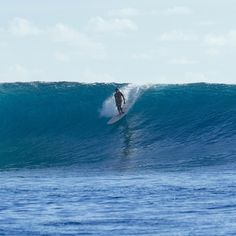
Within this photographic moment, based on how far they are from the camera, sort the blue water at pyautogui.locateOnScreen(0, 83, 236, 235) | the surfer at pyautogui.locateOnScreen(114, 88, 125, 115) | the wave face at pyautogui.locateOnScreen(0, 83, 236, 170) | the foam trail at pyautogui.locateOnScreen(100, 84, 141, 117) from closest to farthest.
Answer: the blue water at pyautogui.locateOnScreen(0, 83, 236, 235)
the wave face at pyautogui.locateOnScreen(0, 83, 236, 170)
the surfer at pyautogui.locateOnScreen(114, 88, 125, 115)
the foam trail at pyautogui.locateOnScreen(100, 84, 141, 117)

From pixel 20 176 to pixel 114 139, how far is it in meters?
5.22

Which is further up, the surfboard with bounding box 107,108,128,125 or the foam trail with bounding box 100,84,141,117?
the foam trail with bounding box 100,84,141,117

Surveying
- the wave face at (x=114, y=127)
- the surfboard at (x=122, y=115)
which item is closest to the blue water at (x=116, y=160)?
the wave face at (x=114, y=127)

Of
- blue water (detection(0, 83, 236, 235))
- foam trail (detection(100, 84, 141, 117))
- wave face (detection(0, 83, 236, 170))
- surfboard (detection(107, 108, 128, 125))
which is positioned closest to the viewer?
blue water (detection(0, 83, 236, 235))

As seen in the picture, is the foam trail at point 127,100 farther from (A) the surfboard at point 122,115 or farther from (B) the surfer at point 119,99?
(B) the surfer at point 119,99

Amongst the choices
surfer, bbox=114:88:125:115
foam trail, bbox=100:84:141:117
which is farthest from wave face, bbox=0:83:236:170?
surfer, bbox=114:88:125:115

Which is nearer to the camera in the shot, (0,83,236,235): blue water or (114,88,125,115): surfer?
(0,83,236,235): blue water

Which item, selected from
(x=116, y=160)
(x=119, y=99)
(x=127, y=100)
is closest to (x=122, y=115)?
(x=119, y=99)

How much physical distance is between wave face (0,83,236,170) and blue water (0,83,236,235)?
32mm

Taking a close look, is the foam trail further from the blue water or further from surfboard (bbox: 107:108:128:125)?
surfboard (bbox: 107:108:128:125)

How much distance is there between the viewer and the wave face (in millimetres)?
20359

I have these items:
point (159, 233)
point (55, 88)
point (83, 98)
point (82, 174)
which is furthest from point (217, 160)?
point (55, 88)

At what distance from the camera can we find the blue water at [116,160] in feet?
37.2

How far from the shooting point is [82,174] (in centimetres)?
1812
